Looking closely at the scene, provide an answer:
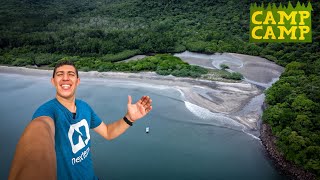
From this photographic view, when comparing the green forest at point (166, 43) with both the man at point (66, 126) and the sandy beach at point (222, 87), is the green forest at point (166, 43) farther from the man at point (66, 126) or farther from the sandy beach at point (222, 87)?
the man at point (66, 126)

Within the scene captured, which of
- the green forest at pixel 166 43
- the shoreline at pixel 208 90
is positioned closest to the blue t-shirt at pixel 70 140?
the green forest at pixel 166 43

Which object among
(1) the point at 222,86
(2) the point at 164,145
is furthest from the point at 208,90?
(2) the point at 164,145

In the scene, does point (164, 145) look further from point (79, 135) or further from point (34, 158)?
point (34, 158)

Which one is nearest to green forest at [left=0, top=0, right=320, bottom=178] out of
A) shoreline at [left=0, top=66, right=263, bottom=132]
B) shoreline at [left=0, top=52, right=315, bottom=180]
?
shoreline at [left=0, top=52, right=315, bottom=180]

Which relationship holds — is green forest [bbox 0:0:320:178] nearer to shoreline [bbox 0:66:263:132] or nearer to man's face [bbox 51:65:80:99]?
shoreline [bbox 0:66:263:132]

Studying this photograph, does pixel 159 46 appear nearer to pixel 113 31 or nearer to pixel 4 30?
pixel 113 31

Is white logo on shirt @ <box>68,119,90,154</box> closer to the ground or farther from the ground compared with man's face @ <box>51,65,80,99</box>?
closer to the ground
